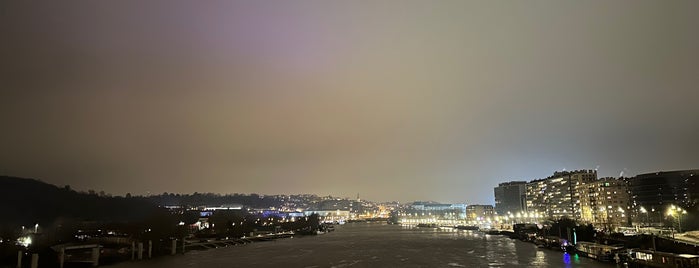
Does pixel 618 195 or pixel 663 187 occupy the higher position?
pixel 663 187

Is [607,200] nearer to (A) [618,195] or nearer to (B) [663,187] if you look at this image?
(A) [618,195]

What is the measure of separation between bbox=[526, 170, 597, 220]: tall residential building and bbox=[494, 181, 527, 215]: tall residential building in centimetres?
2641

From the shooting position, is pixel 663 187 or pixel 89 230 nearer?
pixel 89 230

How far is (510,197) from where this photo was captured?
554 ft

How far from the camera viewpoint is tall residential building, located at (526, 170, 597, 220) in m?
105

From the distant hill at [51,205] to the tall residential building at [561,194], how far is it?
9687 centimetres

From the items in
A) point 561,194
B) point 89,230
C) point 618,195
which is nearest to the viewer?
point 89,230

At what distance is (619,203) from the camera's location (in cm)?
8969

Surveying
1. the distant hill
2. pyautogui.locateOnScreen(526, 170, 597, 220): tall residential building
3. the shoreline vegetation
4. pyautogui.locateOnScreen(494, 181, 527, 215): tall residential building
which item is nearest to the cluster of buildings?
pyautogui.locateOnScreen(526, 170, 597, 220): tall residential building

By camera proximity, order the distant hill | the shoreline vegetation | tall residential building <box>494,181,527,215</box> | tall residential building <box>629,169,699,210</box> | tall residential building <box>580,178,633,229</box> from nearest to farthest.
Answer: the shoreline vegetation
the distant hill
tall residential building <box>580,178,633,229</box>
tall residential building <box>629,169,699,210</box>
tall residential building <box>494,181,527,215</box>

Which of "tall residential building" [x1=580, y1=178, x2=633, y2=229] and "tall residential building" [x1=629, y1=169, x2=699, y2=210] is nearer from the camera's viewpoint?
"tall residential building" [x1=580, y1=178, x2=633, y2=229]

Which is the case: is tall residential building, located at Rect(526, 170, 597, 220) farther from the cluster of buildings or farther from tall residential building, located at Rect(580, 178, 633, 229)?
tall residential building, located at Rect(580, 178, 633, 229)

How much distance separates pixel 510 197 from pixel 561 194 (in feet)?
186

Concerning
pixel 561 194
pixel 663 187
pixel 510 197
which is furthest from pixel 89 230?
pixel 510 197
